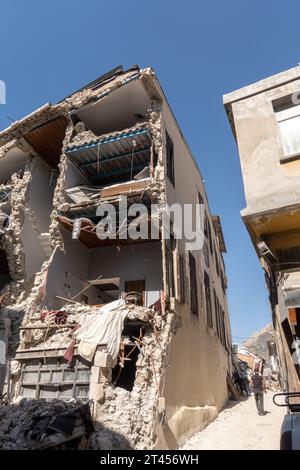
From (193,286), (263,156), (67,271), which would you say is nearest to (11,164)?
(67,271)

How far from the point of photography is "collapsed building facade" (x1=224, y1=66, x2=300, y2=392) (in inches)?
299

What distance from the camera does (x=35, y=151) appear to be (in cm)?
1491

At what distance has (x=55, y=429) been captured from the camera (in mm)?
6172

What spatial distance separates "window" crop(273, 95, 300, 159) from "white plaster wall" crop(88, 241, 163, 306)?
6.72 m

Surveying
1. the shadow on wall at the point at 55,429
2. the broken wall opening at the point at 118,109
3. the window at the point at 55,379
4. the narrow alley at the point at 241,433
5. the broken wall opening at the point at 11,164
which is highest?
the broken wall opening at the point at 118,109

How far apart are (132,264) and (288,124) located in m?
8.02

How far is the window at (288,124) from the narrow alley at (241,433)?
7524mm

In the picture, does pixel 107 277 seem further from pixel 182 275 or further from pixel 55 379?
pixel 55 379

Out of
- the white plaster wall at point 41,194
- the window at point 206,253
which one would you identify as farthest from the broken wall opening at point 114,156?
the window at point 206,253

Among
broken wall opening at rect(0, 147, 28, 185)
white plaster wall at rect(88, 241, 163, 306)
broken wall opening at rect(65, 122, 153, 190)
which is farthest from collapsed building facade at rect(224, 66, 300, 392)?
broken wall opening at rect(0, 147, 28, 185)

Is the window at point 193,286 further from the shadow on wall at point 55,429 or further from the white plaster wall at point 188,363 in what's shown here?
the shadow on wall at point 55,429

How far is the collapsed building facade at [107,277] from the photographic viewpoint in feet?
26.9
